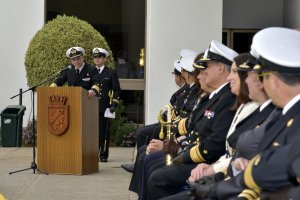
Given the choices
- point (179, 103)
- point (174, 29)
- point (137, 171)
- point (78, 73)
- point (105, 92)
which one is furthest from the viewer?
point (174, 29)

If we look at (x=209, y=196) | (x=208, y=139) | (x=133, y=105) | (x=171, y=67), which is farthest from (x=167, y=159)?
(x=133, y=105)

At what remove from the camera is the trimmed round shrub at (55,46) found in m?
13.1

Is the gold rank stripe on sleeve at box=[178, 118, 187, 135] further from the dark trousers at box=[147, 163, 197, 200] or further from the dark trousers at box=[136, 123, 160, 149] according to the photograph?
the dark trousers at box=[147, 163, 197, 200]

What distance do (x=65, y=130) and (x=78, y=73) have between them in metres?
1.28

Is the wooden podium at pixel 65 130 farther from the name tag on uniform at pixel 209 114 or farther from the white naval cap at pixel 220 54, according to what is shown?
the name tag on uniform at pixel 209 114

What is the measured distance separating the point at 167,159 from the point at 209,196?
6.17 ft

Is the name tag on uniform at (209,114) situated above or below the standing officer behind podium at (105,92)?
above

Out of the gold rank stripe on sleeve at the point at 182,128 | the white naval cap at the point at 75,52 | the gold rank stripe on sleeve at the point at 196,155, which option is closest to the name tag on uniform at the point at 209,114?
the gold rank stripe on sleeve at the point at 196,155

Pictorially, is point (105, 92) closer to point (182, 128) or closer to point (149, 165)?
point (182, 128)

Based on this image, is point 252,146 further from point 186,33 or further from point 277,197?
point 186,33

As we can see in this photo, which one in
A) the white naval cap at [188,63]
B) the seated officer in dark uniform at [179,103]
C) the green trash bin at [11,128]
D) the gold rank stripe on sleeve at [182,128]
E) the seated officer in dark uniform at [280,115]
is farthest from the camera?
the green trash bin at [11,128]

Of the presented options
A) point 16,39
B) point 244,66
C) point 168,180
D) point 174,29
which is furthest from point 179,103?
point 16,39

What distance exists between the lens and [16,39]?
14.9m

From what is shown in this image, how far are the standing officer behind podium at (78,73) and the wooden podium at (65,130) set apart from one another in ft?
2.30
